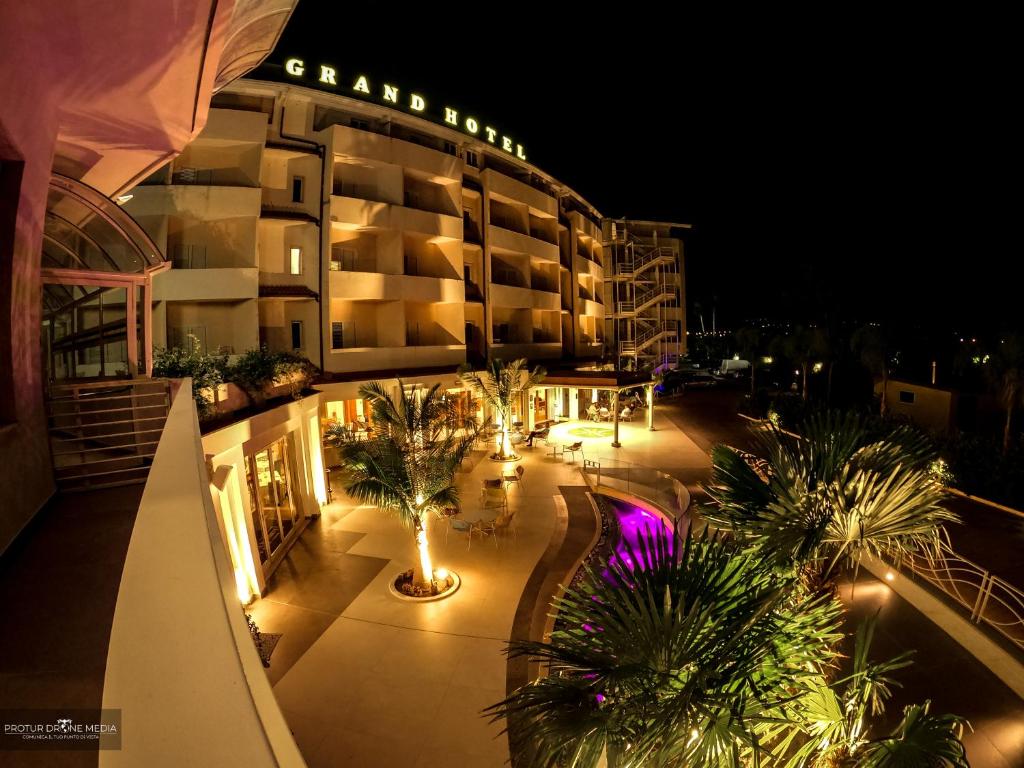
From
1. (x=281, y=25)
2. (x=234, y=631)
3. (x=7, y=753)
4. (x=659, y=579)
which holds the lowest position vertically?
(x=7, y=753)

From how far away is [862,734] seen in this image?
453cm

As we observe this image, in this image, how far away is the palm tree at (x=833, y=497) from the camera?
205 inches

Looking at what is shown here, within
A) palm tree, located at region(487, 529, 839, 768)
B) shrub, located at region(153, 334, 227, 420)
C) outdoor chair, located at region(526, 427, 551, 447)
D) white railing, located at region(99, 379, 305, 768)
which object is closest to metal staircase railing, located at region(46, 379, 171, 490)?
shrub, located at region(153, 334, 227, 420)

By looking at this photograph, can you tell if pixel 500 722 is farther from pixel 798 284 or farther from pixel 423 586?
pixel 798 284

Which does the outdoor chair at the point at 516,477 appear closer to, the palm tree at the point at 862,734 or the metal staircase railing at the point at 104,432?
the metal staircase railing at the point at 104,432

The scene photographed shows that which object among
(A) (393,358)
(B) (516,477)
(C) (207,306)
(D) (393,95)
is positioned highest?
(D) (393,95)

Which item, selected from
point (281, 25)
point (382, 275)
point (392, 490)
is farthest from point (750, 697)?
point (382, 275)

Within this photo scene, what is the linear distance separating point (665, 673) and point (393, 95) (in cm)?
2634

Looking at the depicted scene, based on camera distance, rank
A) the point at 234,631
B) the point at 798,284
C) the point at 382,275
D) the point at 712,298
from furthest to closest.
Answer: the point at 712,298, the point at 798,284, the point at 382,275, the point at 234,631

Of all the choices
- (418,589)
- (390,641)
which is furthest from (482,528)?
(390,641)

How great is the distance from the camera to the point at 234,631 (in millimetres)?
1794

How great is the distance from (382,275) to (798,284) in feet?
181

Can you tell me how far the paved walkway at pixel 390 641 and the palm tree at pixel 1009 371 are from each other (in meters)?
18.5

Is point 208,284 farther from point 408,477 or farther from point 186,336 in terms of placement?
point 408,477
